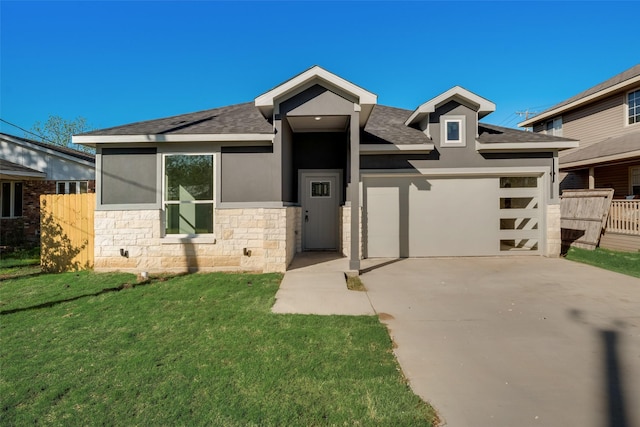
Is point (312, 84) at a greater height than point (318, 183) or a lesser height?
greater

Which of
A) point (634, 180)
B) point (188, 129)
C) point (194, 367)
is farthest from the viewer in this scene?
point (634, 180)

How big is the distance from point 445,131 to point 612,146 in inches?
335

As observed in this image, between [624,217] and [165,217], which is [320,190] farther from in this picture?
[624,217]

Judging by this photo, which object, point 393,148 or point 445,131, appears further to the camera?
point 445,131

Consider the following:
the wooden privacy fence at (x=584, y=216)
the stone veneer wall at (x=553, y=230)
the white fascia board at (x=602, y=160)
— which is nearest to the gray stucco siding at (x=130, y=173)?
the stone veneer wall at (x=553, y=230)

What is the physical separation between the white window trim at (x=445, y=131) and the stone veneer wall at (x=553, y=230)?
302 centimetres

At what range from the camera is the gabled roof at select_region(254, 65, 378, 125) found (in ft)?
21.6

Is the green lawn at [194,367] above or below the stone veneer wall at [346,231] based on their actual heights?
below

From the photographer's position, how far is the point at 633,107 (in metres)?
12.4

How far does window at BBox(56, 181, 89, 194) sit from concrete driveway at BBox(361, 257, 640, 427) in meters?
12.0

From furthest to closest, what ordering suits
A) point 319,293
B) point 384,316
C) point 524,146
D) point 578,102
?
1. point 578,102
2. point 524,146
3. point 319,293
4. point 384,316

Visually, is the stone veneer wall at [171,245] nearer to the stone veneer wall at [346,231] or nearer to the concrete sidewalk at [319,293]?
the concrete sidewalk at [319,293]

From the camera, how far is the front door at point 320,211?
9336 millimetres

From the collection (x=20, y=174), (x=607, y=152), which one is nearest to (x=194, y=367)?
(x=20, y=174)
